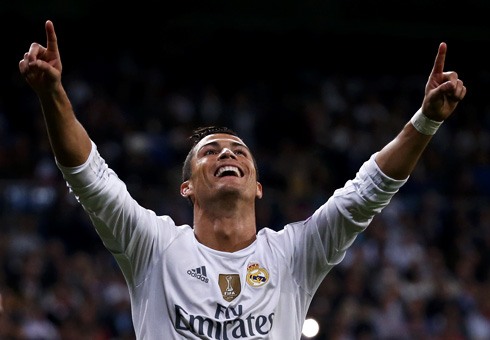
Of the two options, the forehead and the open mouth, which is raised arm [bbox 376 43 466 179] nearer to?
the open mouth

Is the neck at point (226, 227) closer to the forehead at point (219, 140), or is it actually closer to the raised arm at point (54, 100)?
the forehead at point (219, 140)

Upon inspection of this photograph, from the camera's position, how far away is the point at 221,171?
4.55 metres

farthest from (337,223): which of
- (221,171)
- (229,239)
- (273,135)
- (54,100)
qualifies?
(273,135)

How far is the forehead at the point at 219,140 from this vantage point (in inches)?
187

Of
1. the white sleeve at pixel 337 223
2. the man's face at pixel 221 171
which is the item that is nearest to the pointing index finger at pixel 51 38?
the man's face at pixel 221 171

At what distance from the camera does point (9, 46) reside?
596 inches

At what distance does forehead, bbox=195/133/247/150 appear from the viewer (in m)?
4.75

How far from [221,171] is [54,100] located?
46.7 inches

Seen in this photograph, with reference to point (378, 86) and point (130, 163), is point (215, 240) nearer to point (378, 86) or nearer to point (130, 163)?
point (130, 163)

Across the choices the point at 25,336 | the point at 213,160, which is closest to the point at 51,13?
the point at 25,336

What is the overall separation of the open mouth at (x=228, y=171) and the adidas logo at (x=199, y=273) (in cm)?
56

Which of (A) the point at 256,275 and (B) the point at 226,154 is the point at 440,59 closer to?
(B) the point at 226,154

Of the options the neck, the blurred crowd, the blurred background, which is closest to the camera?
the neck

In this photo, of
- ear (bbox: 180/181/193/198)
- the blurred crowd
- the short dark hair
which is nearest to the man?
ear (bbox: 180/181/193/198)
